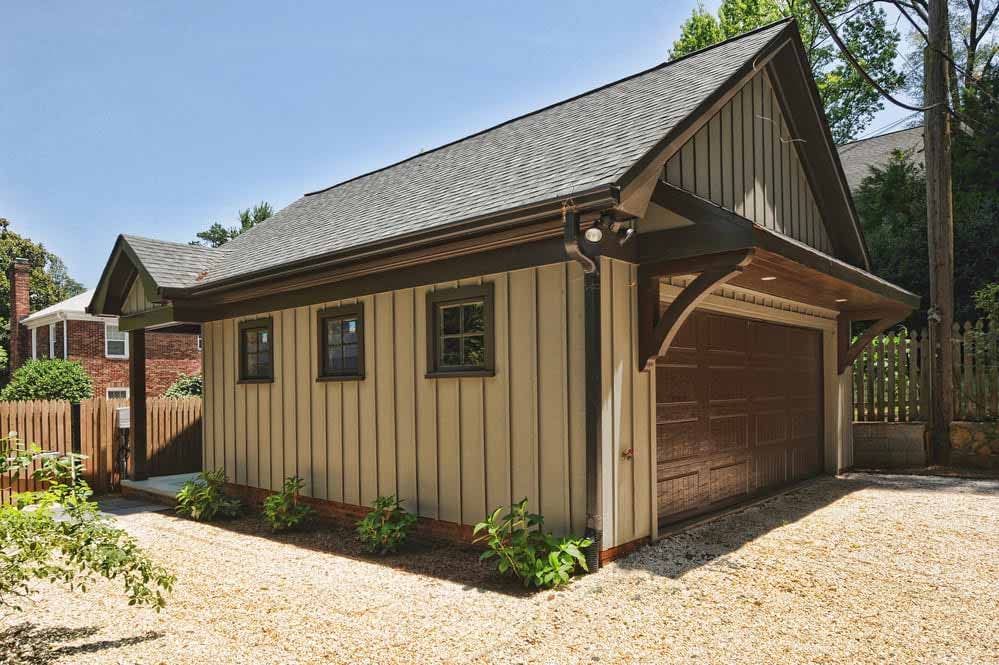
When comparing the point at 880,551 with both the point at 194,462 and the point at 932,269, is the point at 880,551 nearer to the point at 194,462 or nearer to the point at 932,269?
the point at 932,269

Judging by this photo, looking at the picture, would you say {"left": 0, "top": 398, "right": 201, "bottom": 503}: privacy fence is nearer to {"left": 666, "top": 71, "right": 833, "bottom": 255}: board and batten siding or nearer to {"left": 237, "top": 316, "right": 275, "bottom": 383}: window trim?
{"left": 237, "top": 316, "right": 275, "bottom": 383}: window trim

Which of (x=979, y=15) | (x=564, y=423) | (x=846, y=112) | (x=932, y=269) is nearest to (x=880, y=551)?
(x=564, y=423)

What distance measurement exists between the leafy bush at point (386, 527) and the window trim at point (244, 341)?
2.94 metres

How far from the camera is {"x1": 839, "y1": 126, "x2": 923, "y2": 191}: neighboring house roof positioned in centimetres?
2048

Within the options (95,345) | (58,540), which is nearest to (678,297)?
(58,540)

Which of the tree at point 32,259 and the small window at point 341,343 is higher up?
the tree at point 32,259

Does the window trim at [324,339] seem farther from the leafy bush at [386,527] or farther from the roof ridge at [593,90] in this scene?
the roof ridge at [593,90]

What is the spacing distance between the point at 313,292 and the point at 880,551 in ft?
20.6

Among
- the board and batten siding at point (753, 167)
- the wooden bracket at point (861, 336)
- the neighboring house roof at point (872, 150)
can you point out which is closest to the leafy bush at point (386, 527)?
the board and batten siding at point (753, 167)

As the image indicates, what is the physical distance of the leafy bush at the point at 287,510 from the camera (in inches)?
291

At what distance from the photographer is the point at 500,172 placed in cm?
736

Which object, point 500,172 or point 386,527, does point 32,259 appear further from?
point 386,527

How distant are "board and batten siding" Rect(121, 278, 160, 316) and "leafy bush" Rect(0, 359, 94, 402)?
10.3 metres

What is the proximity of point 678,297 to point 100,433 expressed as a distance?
940 centimetres
